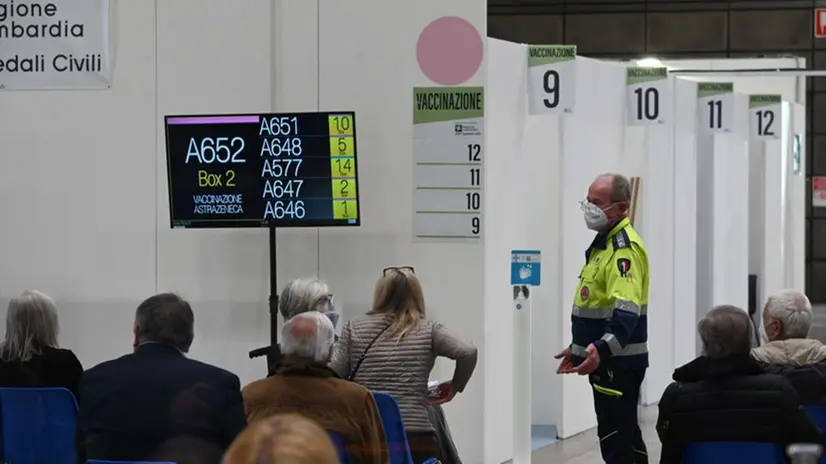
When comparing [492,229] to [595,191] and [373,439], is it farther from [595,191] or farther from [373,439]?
[373,439]

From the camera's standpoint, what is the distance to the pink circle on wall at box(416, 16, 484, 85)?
6.38 metres

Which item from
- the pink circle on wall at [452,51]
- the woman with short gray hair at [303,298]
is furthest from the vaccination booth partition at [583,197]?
the woman with short gray hair at [303,298]

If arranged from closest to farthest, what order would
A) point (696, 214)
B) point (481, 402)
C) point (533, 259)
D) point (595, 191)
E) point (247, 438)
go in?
point (247, 438), point (595, 191), point (533, 259), point (481, 402), point (696, 214)

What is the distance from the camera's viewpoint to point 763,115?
36.3 ft

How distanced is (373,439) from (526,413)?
2566mm

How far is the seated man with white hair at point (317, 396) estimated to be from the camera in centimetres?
365

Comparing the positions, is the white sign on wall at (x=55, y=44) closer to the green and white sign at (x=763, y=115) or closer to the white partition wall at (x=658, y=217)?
the white partition wall at (x=658, y=217)

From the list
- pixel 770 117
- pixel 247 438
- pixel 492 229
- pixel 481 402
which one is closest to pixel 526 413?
pixel 481 402

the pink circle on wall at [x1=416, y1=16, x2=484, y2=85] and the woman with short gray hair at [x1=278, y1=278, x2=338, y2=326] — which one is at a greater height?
the pink circle on wall at [x1=416, y1=16, x2=484, y2=85]

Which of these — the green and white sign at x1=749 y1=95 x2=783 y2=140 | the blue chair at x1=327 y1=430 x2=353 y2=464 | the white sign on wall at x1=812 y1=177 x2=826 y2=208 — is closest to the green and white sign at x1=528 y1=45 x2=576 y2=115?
the blue chair at x1=327 y1=430 x2=353 y2=464

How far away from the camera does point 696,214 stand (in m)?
10.0

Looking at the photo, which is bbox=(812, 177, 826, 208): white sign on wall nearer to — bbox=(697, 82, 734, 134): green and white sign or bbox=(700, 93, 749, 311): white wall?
bbox=(700, 93, 749, 311): white wall

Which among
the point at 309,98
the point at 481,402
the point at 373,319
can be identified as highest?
the point at 309,98

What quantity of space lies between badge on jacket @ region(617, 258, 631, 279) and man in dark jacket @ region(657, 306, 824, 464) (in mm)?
1358
